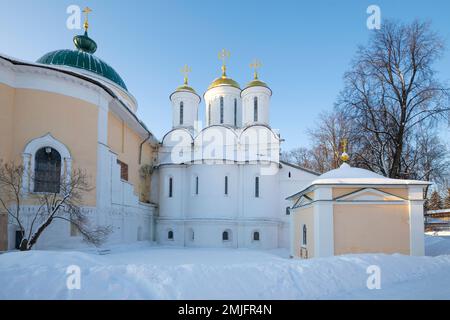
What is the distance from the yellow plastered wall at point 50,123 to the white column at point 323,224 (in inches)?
411

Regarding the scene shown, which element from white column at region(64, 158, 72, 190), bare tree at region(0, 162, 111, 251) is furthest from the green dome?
bare tree at region(0, 162, 111, 251)

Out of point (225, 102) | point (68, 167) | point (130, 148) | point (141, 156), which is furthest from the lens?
point (225, 102)

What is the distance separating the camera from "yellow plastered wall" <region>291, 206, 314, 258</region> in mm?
13141

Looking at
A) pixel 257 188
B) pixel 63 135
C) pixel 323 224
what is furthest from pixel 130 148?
pixel 323 224

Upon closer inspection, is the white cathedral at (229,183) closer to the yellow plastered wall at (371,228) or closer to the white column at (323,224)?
the white column at (323,224)

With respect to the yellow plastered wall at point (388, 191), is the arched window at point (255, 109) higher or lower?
higher

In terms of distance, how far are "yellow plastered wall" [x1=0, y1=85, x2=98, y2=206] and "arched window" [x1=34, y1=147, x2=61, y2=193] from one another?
659 mm

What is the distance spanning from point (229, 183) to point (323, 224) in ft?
39.7

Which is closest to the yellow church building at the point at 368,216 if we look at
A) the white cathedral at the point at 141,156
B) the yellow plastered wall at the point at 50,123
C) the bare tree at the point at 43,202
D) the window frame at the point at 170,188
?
the bare tree at the point at 43,202

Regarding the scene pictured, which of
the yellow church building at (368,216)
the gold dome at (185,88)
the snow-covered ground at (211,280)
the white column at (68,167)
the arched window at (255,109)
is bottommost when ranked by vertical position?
the snow-covered ground at (211,280)

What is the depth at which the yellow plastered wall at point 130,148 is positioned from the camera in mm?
19919

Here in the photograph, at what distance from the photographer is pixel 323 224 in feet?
39.5

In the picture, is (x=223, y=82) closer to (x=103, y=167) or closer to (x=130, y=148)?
(x=130, y=148)

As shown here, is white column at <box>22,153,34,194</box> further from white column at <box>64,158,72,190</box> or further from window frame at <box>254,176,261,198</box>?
window frame at <box>254,176,261,198</box>
